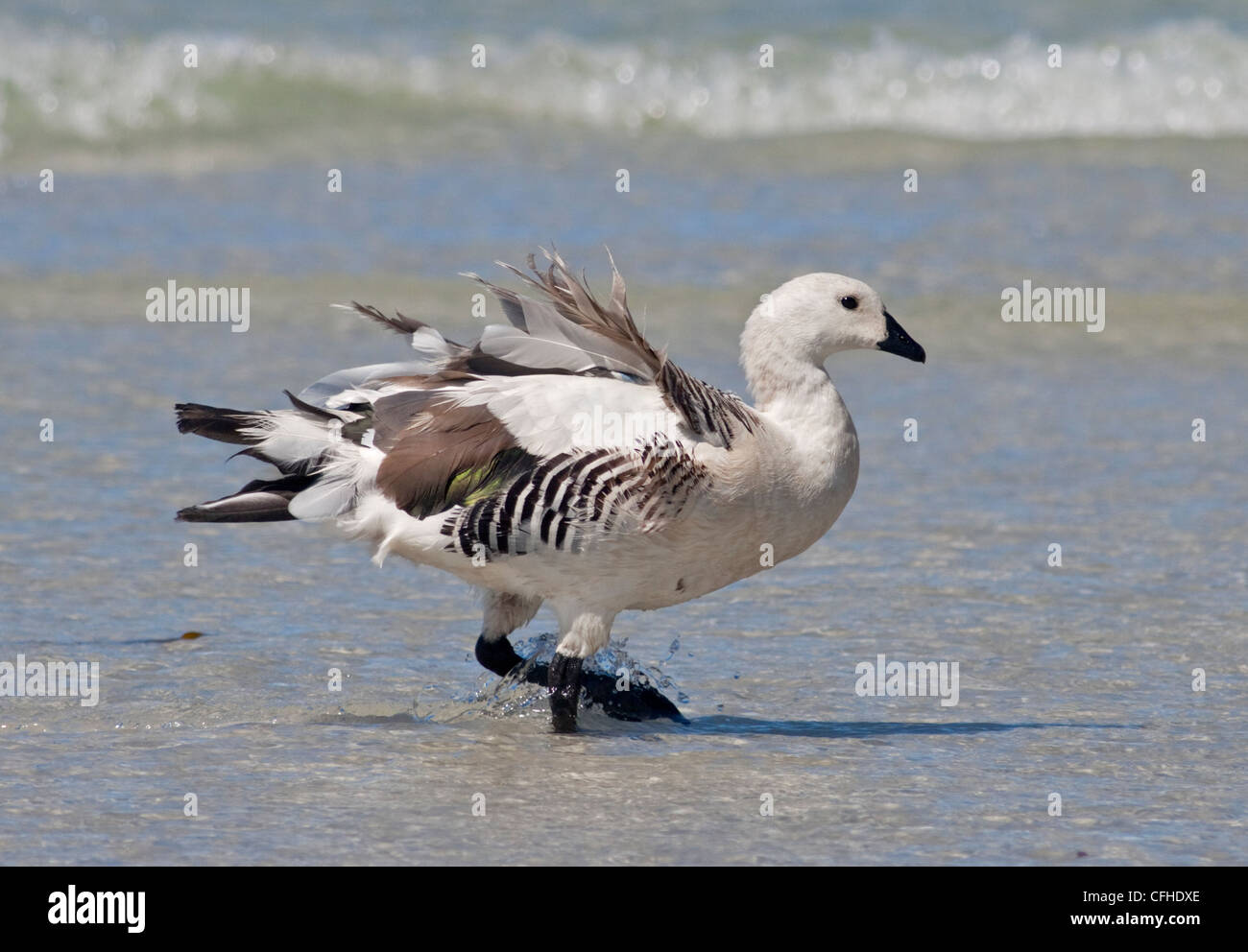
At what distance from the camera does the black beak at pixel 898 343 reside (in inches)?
236

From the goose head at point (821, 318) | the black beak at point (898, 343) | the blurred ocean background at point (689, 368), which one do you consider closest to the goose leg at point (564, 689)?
the blurred ocean background at point (689, 368)

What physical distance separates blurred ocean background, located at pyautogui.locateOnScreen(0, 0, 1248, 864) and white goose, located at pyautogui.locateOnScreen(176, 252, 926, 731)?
1.64ft

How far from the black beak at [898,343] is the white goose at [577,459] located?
0.07 metres

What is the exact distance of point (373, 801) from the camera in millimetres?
4797

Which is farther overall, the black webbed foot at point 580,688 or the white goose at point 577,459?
the black webbed foot at point 580,688

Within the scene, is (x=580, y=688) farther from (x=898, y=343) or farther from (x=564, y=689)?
(x=898, y=343)

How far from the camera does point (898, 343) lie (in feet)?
19.8

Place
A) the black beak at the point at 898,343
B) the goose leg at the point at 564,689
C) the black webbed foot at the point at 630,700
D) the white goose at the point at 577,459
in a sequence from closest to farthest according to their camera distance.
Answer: the white goose at the point at 577,459 < the goose leg at the point at 564,689 < the black webbed foot at the point at 630,700 < the black beak at the point at 898,343

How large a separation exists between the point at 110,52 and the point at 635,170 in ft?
21.5

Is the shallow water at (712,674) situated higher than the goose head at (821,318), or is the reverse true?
the goose head at (821,318)

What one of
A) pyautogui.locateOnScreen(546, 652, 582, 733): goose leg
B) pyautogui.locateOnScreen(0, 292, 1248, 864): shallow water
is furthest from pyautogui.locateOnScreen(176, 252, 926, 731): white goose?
pyautogui.locateOnScreen(0, 292, 1248, 864): shallow water

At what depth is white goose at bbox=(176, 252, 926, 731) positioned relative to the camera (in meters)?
5.39

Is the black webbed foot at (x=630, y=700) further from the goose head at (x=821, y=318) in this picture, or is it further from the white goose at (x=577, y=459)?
the goose head at (x=821, y=318)

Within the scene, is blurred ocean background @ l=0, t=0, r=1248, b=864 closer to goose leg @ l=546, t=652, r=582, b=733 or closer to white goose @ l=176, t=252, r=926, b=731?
goose leg @ l=546, t=652, r=582, b=733
